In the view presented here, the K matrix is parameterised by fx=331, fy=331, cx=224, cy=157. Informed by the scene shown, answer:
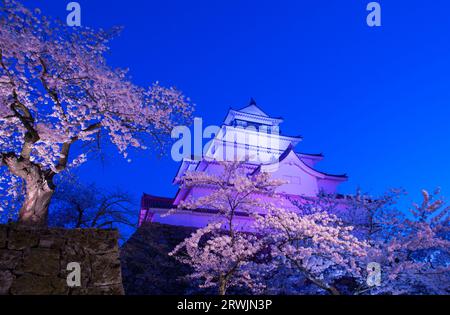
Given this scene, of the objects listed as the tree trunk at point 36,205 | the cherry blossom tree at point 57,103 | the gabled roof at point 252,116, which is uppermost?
the gabled roof at point 252,116

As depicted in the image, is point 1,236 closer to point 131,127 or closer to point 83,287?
point 83,287

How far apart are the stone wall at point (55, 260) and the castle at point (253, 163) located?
28.4 ft

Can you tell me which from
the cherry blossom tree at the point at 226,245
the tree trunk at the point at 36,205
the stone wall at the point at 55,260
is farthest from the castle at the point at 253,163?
the stone wall at the point at 55,260

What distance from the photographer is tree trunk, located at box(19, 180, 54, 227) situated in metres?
8.11

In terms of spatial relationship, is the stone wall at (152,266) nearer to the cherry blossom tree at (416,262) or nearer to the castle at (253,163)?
the castle at (253,163)

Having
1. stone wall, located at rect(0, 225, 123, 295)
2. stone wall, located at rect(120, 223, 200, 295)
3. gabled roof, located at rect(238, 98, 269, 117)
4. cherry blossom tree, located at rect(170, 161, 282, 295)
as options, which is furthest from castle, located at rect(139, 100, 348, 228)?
stone wall, located at rect(0, 225, 123, 295)

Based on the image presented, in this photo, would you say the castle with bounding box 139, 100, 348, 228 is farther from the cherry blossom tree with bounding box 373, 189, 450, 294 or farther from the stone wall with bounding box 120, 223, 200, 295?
the cherry blossom tree with bounding box 373, 189, 450, 294

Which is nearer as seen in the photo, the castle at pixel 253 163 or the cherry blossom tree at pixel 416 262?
the cherry blossom tree at pixel 416 262

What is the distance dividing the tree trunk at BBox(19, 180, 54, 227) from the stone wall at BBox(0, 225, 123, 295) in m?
1.76

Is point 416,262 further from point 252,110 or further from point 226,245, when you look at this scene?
point 252,110

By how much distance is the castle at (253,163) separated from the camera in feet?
66.6

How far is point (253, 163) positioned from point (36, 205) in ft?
67.5

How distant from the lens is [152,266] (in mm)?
14016

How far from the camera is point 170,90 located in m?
11.5
